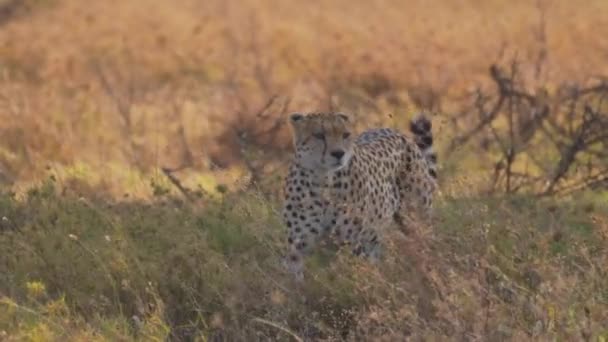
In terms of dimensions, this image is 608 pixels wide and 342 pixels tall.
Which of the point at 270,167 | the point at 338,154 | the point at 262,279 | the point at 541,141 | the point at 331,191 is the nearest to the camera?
the point at 262,279

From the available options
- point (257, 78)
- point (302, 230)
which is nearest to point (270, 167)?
point (302, 230)

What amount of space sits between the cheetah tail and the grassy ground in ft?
0.76

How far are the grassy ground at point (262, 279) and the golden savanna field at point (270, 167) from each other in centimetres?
2

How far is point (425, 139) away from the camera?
23.9 ft

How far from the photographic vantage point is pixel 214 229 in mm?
6652

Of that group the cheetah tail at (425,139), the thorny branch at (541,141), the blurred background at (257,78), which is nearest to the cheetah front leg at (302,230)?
the blurred background at (257,78)

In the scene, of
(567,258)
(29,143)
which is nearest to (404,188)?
(567,258)

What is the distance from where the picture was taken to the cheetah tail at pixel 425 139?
282 inches

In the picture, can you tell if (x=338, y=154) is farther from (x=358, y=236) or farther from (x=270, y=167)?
(x=270, y=167)

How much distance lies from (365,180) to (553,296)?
6.43 feet

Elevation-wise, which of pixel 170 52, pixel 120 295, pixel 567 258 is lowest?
pixel 170 52

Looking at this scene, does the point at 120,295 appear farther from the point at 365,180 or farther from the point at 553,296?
the point at 553,296

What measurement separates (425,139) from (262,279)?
1.96 meters

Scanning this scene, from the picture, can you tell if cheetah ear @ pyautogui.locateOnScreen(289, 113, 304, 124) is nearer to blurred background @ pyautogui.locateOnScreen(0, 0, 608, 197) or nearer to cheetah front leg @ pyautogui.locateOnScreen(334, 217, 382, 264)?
cheetah front leg @ pyautogui.locateOnScreen(334, 217, 382, 264)
